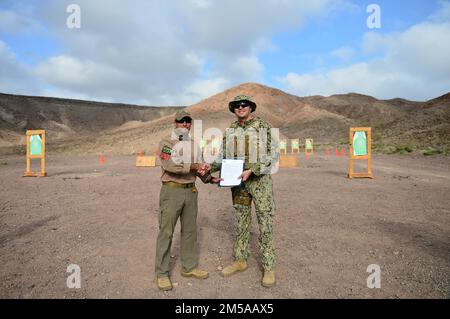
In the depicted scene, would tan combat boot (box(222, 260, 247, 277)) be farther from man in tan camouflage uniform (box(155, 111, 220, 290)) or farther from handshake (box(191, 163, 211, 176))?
handshake (box(191, 163, 211, 176))

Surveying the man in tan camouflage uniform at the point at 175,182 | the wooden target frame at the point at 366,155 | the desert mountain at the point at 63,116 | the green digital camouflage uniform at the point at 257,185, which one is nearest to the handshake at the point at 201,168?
the man in tan camouflage uniform at the point at 175,182

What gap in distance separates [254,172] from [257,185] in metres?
0.22

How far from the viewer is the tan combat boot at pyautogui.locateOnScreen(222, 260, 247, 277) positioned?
433 cm

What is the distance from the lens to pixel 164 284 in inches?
154

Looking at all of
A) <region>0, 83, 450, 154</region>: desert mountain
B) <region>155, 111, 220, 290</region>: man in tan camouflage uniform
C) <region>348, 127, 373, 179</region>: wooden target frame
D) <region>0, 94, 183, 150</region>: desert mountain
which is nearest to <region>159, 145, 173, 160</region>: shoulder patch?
<region>155, 111, 220, 290</region>: man in tan camouflage uniform

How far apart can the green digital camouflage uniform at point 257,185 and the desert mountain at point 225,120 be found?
27974 millimetres

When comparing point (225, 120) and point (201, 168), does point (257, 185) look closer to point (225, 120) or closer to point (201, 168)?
point (201, 168)

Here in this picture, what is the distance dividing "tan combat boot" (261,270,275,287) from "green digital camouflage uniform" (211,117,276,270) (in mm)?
51

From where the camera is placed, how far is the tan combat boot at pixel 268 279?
13.1 ft

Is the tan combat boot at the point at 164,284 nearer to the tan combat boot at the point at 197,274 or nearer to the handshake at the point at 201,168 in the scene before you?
the tan combat boot at the point at 197,274

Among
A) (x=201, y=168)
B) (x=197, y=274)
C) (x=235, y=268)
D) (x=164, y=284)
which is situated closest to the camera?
(x=164, y=284)

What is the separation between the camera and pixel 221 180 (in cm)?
392

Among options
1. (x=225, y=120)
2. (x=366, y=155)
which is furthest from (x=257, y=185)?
(x=225, y=120)
